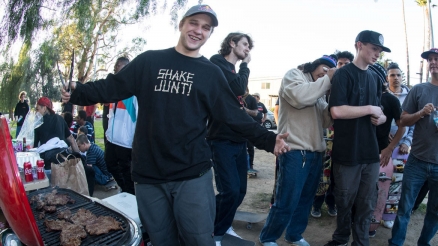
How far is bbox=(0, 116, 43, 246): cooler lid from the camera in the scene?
1.43 m

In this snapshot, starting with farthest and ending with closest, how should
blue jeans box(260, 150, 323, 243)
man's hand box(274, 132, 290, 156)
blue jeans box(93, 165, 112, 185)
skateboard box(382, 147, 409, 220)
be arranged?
blue jeans box(93, 165, 112, 185), skateboard box(382, 147, 409, 220), blue jeans box(260, 150, 323, 243), man's hand box(274, 132, 290, 156)

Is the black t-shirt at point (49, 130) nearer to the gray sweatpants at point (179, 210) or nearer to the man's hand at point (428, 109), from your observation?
the gray sweatpants at point (179, 210)

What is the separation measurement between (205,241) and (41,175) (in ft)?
7.23

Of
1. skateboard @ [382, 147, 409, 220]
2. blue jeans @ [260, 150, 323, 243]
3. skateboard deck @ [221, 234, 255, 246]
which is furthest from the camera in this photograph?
skateboard @ [382, 147, 409, 220]

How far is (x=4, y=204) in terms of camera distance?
1528 mm

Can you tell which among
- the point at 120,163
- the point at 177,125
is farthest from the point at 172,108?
the point at 120,163

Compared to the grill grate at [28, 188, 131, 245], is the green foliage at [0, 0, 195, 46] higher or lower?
higher

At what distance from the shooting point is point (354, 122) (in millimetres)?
2959

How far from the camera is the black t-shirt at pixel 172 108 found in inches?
80.0

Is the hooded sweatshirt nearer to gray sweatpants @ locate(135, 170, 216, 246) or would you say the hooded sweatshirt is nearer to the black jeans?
gray sweatpants @ locate(135, 170, 216, 246)

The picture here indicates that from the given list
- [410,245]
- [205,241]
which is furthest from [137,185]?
[410,245]

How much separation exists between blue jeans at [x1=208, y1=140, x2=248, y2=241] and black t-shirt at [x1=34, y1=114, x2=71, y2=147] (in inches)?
122

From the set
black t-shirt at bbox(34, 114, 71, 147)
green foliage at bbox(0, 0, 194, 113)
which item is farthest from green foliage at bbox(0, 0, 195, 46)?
black t-shirt at bbox(34, 114, 71, 147)

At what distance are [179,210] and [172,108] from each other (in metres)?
0.66
